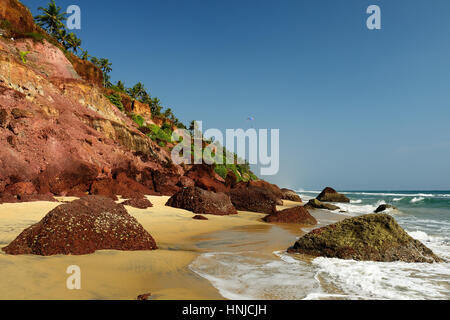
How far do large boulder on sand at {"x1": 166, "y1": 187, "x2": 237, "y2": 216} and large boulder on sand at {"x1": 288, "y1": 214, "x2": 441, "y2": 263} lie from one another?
528cm

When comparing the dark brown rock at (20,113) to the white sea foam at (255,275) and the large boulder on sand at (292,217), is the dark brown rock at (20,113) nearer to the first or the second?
the white sea foam at (255,275)

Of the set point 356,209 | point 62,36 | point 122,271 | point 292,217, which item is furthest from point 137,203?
point 62,36

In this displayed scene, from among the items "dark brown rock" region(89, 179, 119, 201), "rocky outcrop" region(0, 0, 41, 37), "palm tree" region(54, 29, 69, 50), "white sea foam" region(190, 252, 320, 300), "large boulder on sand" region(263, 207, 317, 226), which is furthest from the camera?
"palm tree" region(54, 29, 69, 50)

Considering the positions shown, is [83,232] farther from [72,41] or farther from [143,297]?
[72,41]

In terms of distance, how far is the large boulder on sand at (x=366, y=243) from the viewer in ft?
14.1

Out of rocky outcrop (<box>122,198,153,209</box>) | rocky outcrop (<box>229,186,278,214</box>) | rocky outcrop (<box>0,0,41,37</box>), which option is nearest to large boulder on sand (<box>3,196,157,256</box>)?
rocky outcrop (<box>122,198,153,209</box>)

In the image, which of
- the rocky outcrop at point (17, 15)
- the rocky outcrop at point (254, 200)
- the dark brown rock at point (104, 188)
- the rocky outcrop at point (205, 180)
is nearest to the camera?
the dark brown rock at point (104, 188)

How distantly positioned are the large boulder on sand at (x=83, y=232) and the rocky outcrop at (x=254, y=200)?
8357 millimetres

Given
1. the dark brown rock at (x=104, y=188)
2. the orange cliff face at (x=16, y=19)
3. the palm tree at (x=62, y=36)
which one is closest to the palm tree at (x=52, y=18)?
the palm tree at (x=62, y=36)

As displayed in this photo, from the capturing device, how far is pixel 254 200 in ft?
40.4

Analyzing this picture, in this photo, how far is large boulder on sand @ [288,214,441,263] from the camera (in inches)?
170

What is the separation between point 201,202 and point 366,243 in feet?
20.5

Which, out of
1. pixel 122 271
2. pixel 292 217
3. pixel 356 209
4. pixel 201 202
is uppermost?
pixel 122 271
